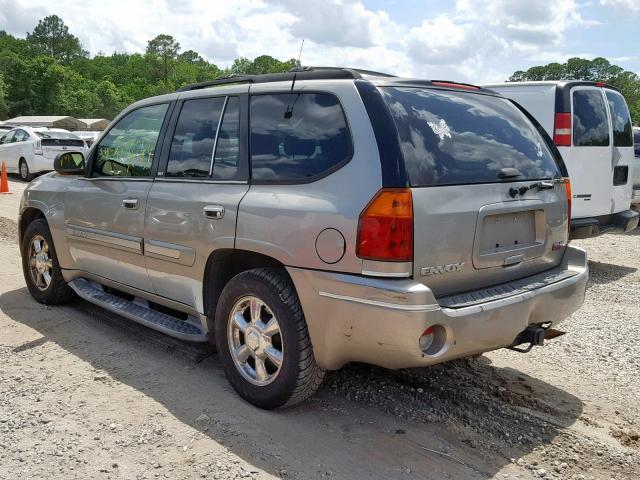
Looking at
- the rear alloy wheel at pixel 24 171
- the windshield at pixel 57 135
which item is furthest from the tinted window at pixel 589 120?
the rear alloy wheel at pixel 24 171

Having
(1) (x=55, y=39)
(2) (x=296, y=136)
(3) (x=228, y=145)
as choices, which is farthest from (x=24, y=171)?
(1) (x=55, y=39)

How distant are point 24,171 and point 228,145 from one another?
16000 mm

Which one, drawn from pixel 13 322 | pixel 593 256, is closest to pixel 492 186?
pixel 13 322

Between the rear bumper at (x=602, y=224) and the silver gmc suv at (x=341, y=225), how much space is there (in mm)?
3044

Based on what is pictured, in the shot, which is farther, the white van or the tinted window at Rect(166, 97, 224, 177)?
the white van

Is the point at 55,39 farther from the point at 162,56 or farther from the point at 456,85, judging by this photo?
the point at 456,85

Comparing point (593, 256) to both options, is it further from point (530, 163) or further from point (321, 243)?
point (321, 243)

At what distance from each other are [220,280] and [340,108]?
4.38ft

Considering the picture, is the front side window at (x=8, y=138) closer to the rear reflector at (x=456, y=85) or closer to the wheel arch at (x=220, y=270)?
the wheel arch at (x=220, y=270)

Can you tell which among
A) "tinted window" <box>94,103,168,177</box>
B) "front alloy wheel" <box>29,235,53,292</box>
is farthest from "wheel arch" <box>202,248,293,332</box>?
"front alloy wheel" <box>29,235,53,292</box>

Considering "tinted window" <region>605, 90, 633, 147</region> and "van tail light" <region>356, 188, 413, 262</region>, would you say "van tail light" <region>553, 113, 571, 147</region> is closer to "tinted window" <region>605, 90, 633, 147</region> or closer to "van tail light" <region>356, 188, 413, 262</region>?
"tinted window" <region>605, 90, 633, 147</region>

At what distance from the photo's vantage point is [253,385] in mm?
3586

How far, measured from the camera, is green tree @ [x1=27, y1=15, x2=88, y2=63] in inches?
5103

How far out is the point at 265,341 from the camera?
3.49 meters
